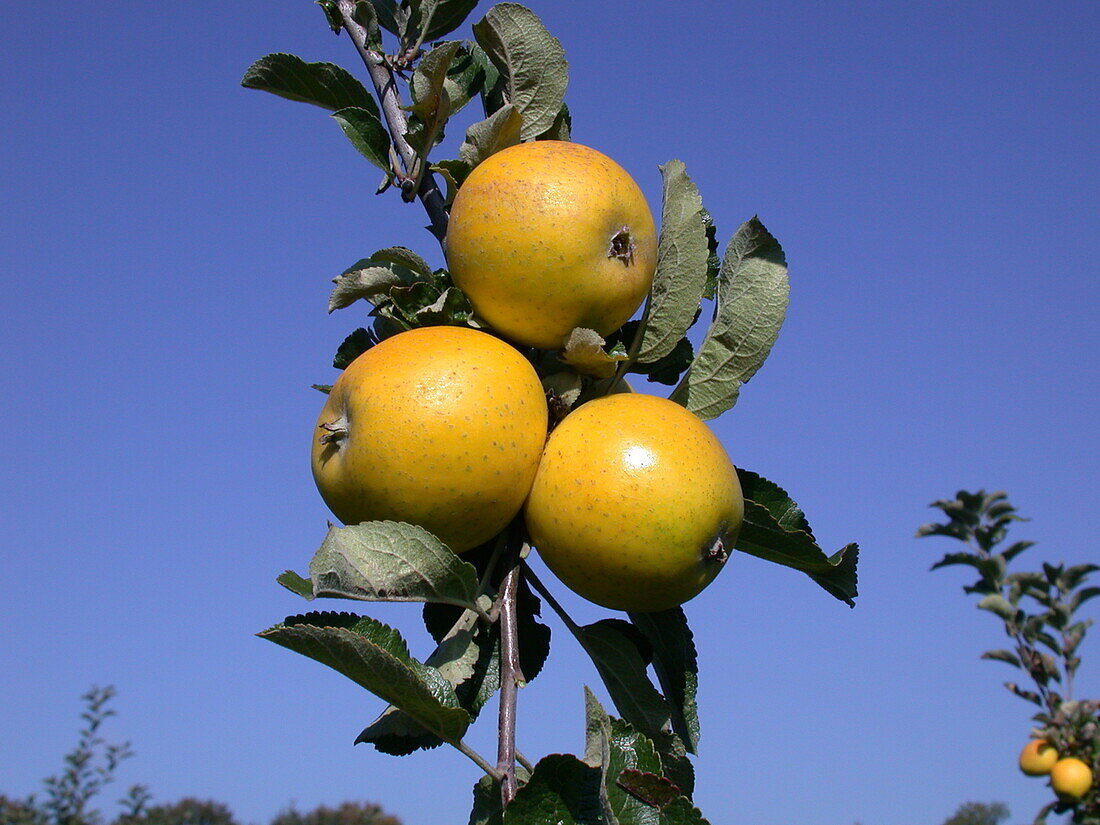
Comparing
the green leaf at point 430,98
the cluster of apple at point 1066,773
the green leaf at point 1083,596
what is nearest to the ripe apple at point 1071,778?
the cluster of apple at point 1066,773

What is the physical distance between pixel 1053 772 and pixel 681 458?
53.7 inches

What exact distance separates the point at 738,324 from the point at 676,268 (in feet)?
0.62

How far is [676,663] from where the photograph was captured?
203cm

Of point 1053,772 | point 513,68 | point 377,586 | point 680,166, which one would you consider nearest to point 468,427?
point 377,586

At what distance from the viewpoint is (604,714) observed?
158 cm

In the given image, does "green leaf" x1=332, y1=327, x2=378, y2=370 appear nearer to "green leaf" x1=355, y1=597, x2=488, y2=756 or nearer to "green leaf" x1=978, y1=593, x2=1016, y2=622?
"green leaf" x1=355, y1=597, x2=488, y2=756

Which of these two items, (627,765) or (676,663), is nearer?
(627,765)


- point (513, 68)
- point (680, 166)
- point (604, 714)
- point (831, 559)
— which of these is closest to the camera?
point (604, 714)

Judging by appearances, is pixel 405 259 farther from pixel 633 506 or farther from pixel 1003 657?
pixel 1003 657

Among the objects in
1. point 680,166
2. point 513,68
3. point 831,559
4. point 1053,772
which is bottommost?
point 1053,772

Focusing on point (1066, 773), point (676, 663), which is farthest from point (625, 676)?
point (1066, 773)

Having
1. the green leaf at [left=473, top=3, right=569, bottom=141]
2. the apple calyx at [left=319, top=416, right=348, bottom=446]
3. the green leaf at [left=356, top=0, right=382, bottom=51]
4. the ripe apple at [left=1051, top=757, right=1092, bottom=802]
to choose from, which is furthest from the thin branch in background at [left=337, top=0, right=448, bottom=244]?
the ripe apple at [left=1051, top=757, right=1092, bottom=802]

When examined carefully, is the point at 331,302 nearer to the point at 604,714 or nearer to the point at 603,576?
the point at 603,576

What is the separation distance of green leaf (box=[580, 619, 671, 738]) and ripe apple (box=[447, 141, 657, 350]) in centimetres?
60
